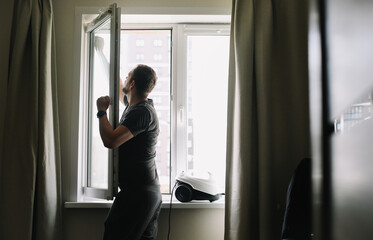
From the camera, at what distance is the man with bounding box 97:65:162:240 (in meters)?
2.04

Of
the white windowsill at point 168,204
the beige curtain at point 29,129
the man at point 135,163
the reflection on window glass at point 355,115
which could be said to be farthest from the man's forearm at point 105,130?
the reflection on window glass at point 355,115

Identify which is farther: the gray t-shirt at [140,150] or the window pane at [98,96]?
the window pane at [98,96]

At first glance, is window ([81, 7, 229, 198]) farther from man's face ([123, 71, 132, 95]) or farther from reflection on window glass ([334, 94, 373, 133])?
reflection on window glass ([334, 94, 373, 133])

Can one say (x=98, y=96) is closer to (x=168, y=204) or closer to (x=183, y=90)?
(x=183, y=90)

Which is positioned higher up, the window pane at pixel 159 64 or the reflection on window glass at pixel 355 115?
the window pane at pixel 159 64

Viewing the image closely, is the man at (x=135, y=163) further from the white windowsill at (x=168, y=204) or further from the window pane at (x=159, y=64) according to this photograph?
the window pane at (x=159, y=64)

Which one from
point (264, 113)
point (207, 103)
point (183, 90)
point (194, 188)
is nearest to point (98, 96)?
point (183, 90)

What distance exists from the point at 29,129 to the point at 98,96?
47 centimetres

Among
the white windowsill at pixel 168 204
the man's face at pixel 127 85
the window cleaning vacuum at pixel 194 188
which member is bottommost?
the white windowsill at pixel 168 204

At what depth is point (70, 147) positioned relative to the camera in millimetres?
2557

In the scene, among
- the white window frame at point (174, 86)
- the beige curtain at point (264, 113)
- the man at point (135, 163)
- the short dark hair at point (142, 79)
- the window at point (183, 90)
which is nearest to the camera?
the man at point (135, 163)

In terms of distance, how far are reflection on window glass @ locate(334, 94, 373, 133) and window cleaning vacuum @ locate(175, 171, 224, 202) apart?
2.31 metres

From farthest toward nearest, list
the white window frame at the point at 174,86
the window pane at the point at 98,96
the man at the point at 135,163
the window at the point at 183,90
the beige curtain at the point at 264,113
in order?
the window at the point at 183,90 → the white window frame at the point at 174,86 → the window pane at the point at 98,96 → the beige curtain at the point at 264,113 → the man at the point at 135,163

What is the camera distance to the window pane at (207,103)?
2734mm
